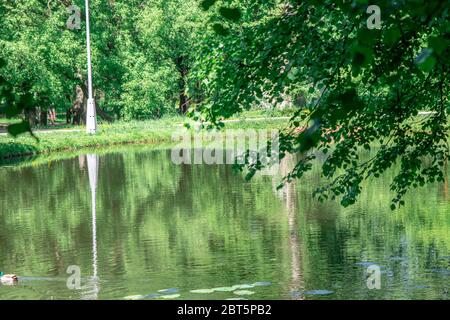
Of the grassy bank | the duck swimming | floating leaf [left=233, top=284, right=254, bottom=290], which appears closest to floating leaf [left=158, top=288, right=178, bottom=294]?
floating leaf [left=233, top=284, right=254, bottom=290]

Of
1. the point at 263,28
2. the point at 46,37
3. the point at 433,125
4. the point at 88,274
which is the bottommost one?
the point at 88,274

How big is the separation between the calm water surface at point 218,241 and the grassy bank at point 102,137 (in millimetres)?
12328

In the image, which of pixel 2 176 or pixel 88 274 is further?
pixel 2 176

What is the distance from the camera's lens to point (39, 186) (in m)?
30.3

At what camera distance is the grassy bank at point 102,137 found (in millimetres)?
42906

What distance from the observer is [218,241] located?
1905 centimetres

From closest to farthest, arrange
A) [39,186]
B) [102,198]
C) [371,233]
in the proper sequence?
1. [371,233]
2. [102,198]
3. [39,186]

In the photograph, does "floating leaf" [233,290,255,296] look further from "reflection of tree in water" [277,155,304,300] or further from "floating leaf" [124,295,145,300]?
"floating leaf" [124,295,145,300]

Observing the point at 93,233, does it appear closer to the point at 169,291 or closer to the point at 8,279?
the point at 8,279

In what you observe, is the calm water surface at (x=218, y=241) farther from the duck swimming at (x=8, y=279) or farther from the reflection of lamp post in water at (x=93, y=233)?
the duck swimming at (x=8, y=279)

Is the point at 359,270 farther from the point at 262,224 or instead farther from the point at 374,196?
the point at 374,196

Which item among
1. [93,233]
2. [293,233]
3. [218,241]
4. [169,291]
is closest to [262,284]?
[169,291]
